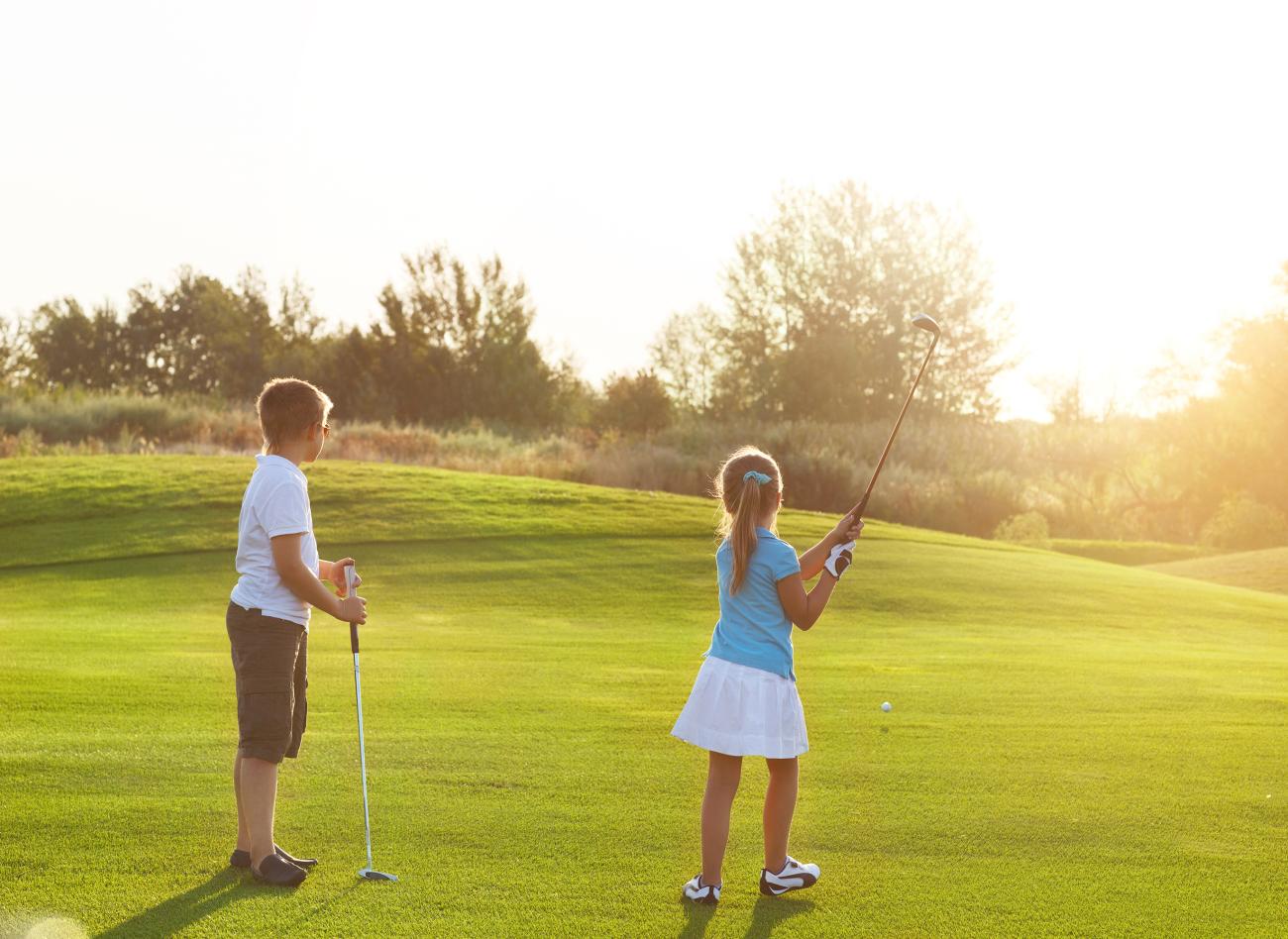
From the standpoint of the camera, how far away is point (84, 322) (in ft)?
205

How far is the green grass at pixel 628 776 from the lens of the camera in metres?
5.12

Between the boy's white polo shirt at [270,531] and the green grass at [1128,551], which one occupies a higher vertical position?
the boy's white polo shirt at [270,531]

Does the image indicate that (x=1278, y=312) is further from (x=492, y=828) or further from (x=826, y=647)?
(x=492, y=828)

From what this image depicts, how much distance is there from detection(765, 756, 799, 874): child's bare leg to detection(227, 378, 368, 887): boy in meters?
1.71

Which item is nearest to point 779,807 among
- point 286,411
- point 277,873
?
point 277,873

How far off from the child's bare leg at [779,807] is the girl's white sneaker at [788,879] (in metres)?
0.03

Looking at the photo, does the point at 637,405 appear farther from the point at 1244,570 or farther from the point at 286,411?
the point at 286,411

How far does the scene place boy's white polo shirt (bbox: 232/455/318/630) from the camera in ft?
16.8

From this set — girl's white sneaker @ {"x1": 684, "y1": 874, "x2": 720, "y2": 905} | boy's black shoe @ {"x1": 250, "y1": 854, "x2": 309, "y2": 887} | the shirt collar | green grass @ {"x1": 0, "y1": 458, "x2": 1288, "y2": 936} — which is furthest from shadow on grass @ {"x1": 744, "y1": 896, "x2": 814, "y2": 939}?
the shirt collar

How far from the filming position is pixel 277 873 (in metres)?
5.24

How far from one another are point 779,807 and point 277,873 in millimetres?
1925

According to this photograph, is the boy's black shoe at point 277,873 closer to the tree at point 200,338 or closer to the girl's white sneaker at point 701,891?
the girl's white sneaker at point 701,891

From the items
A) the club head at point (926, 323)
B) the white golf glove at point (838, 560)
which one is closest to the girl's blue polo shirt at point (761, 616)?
the white golf glove at point (838, 560)

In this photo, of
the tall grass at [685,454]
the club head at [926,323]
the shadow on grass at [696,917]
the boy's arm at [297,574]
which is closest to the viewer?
the shadow on grass at [696,917]
